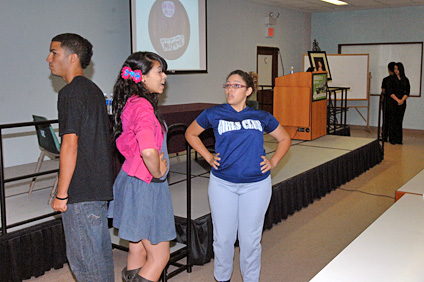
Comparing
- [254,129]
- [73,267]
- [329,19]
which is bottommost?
[73,267]

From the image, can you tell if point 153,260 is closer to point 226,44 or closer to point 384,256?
point 384,256

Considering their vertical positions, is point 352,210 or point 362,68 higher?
point 362,68

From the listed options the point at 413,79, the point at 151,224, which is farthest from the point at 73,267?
the point at 413,79

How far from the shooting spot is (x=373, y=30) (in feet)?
32.8

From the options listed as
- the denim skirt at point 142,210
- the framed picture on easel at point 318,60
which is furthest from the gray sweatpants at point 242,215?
the framed picture on easel at point 318,60

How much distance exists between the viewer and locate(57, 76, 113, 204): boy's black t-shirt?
1.81 metres

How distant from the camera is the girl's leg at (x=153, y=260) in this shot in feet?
6.79

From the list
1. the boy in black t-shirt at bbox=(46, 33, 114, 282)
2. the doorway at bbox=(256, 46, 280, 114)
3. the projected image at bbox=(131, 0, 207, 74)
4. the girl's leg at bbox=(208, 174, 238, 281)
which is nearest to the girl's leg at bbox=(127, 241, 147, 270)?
the boy in black t-shirt at bbox=(46, 33, 114, 282)

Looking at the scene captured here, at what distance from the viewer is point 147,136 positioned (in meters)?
1.90

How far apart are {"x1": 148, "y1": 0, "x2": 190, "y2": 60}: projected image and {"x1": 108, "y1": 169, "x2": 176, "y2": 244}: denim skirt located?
4.75 m

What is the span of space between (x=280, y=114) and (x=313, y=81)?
694 millimetres

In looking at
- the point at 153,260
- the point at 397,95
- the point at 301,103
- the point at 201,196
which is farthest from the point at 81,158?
the point at 397,95

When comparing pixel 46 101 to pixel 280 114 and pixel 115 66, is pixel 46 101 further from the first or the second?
pixel 280 114

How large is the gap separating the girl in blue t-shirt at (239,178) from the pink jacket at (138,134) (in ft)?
1.72
